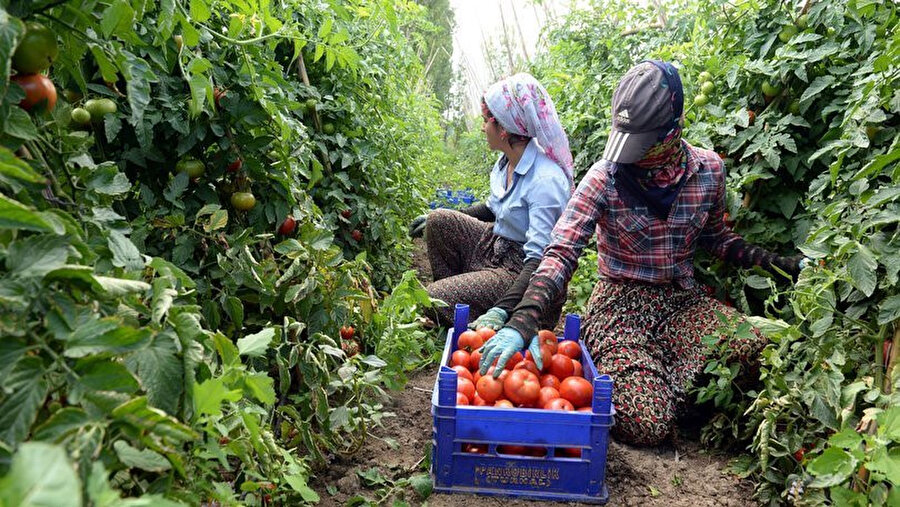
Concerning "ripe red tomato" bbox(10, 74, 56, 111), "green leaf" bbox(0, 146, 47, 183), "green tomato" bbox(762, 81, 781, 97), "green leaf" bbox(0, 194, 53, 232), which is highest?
"ripe red tomato" bbox(10, 74, 56, 111)

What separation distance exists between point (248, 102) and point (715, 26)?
2167 millimetres

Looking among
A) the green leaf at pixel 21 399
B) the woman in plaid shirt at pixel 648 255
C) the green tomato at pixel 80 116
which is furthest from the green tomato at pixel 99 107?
the woman in plaid shirt at pixel 648 255

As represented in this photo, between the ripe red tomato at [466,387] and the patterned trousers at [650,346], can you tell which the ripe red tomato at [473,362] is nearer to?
the ripe red tomato at [466,387]

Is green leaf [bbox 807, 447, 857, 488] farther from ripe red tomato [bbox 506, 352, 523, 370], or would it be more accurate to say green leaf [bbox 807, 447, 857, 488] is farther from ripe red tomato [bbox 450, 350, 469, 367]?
ripe red tomato [bbox 450, 350, 469, 367]

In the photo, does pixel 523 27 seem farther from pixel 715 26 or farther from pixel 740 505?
pixel 740 505

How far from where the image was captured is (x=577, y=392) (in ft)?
6.52

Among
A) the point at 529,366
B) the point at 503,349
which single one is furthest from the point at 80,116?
the point at 529,366

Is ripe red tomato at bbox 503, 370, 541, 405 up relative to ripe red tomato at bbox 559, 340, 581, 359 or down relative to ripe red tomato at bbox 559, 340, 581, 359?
up

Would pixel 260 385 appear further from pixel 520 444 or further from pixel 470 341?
pixel 470 341

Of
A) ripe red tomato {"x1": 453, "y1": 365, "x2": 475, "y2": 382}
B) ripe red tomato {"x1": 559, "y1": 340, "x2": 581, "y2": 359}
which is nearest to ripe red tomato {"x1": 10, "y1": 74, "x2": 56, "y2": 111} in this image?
ripe red tomato {"x1": 453, "y1": 365, "x2": 475, "y2": 382}

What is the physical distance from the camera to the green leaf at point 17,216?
0.67 meters

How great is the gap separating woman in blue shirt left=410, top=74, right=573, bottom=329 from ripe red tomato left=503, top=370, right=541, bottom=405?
758mm

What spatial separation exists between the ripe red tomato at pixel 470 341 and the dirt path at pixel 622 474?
35 centimetres

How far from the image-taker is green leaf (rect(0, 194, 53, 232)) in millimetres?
673
